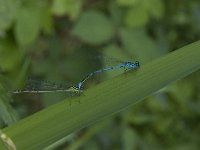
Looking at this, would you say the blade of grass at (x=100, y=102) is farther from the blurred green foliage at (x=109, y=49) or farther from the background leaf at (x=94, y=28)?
the background leaf at (x=94, y=28)

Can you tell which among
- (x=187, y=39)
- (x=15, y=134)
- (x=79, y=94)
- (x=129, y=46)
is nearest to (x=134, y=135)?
(x=129, y=46)

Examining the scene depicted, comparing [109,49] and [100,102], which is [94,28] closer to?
[109,49]

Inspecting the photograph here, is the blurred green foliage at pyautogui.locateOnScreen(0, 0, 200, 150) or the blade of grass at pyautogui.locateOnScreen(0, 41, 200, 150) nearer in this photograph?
the blade of grass at pyautogui.locateOnScreen(0, 41, 200, 150)

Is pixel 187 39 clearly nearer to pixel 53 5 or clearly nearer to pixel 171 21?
pixel 171 21

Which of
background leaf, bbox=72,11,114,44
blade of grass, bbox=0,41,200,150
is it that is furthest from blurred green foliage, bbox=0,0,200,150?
A: blade of grass, bbox=0,41,200,150

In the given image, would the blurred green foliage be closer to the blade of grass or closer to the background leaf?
the background leaf

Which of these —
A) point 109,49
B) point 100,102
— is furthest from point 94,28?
point 100,102

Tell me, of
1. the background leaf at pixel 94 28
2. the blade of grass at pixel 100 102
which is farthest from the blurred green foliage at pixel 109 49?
the blade of grass at pixel 100 102

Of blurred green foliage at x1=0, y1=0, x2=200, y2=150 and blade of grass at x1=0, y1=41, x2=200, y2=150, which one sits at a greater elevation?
blurred green foliage at x1=0, y1=0, x2=200, y2=150
